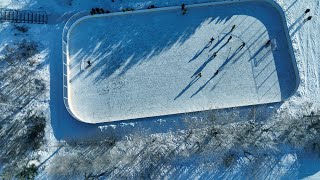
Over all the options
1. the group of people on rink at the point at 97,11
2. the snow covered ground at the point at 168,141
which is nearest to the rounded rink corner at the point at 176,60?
the group of people on rink at the point at 97,11

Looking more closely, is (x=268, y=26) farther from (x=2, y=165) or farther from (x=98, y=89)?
(x=2, y=165)

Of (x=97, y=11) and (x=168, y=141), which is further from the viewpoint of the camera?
(x=97, y=11)

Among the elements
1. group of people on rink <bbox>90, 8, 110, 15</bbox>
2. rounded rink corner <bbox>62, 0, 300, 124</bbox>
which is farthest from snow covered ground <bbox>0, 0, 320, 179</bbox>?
group of people on rink <bbox>90, 8, 110, 15</bbox>

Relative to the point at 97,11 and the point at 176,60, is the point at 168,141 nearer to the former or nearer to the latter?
the point at 176,60

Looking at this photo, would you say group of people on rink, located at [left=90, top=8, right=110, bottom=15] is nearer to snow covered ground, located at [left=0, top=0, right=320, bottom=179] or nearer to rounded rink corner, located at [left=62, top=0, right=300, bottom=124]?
rounded rink corner, located at [left=62, top=0, right=300, bottom=124]

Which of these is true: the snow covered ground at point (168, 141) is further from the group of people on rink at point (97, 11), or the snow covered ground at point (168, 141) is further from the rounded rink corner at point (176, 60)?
the group of people on rink at point (97, 11)

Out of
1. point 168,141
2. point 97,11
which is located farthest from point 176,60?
point 97,11
